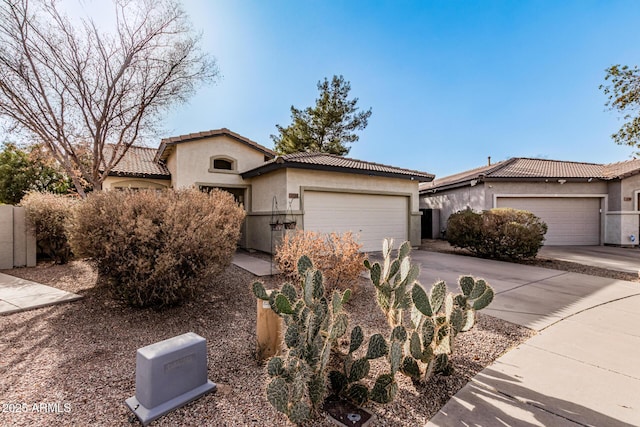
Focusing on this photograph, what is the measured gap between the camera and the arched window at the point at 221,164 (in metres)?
13.2

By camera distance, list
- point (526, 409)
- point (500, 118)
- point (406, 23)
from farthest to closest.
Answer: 1. point (500, 118)
2. point (406, 23)
3. point (526, 409)

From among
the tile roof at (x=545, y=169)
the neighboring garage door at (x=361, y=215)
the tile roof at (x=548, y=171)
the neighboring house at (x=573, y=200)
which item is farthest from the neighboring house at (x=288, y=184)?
the tile roof at (x=545, y=169)

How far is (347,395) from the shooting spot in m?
2.72

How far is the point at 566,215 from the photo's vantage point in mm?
15055

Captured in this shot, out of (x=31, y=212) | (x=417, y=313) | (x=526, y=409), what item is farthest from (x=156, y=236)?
(x=31, y=212)

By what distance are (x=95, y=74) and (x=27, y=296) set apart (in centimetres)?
992

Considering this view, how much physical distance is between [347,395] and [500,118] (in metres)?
22.8

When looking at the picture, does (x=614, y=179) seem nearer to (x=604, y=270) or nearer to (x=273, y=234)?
(x=604, y=270)

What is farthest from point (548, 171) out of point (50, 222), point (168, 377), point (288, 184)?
point (50, 222)

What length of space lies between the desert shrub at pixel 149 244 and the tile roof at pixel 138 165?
929 centimetres

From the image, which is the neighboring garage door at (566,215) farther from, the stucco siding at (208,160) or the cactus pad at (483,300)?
the cactus pad at (483,300)

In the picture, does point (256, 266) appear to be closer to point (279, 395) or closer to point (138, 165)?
point (279, 395)

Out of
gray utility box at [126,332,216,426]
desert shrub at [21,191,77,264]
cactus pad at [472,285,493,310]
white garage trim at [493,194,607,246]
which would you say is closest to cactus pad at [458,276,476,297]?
cactus pad at [472,285,493,310]

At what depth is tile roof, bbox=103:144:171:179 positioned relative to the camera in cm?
1342
